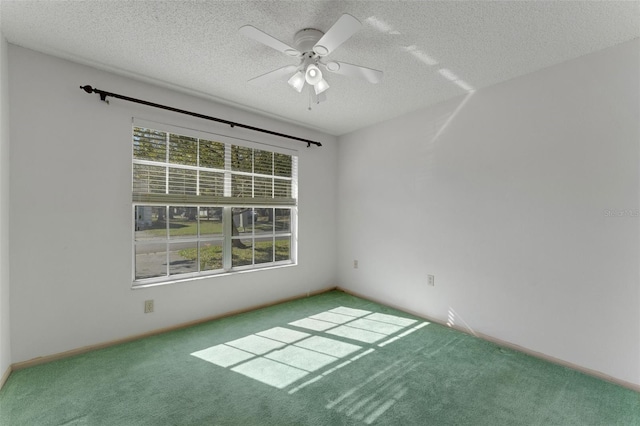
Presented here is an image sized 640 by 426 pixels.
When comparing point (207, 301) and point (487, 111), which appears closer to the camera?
point (487, 111)

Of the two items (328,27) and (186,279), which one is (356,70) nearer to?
(328,27)

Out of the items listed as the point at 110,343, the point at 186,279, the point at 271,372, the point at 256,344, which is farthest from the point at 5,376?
the point at 271,372

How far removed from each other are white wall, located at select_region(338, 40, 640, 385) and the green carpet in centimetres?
41

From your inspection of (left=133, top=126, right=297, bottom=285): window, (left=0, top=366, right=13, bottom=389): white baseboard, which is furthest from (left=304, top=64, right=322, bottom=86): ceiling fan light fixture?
(left=0, top=366, right=13, bottom=389): white baseboard

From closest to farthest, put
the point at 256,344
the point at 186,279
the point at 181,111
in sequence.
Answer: the point at 256,344
the point at 181,111
the point at 186,279

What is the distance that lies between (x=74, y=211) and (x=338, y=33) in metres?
2.69

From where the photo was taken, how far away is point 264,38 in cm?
175

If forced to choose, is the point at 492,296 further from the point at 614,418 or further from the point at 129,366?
the point at 129,366

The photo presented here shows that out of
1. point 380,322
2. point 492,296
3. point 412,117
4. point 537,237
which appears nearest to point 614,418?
point 492,296

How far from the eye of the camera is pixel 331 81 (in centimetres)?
273

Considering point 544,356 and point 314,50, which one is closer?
point 314,50

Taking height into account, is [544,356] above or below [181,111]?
below

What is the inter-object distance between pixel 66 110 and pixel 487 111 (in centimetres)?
406

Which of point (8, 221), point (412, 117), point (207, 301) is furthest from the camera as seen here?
point (412, 117)
